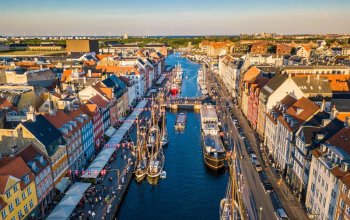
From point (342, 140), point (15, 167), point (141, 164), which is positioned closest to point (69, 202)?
point (15, 167)

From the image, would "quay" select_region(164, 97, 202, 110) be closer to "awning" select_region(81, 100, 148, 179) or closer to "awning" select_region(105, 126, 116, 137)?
"awning" select_region(81, 100, 148, 179)

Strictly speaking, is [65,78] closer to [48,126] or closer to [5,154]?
[48,126]

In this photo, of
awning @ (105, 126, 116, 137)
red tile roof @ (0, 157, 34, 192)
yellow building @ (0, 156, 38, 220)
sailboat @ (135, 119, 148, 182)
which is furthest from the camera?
awning @ (105, 126, 116, 137)

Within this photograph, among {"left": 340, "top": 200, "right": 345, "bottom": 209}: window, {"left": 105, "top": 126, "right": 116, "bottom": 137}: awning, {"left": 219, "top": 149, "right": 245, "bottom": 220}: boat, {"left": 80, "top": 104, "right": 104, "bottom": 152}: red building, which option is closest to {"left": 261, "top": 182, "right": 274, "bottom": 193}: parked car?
{"left": 219, "top": 149, "right": 245, "bottom": 220}: boat

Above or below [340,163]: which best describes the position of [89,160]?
below

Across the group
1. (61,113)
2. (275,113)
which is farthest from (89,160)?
(275,113)

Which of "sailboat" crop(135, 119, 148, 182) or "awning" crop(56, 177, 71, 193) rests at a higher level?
"awning" crop(56, 177, 71, 193)

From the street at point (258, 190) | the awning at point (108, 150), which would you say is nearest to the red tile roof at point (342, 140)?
the street at point (258, 190)
